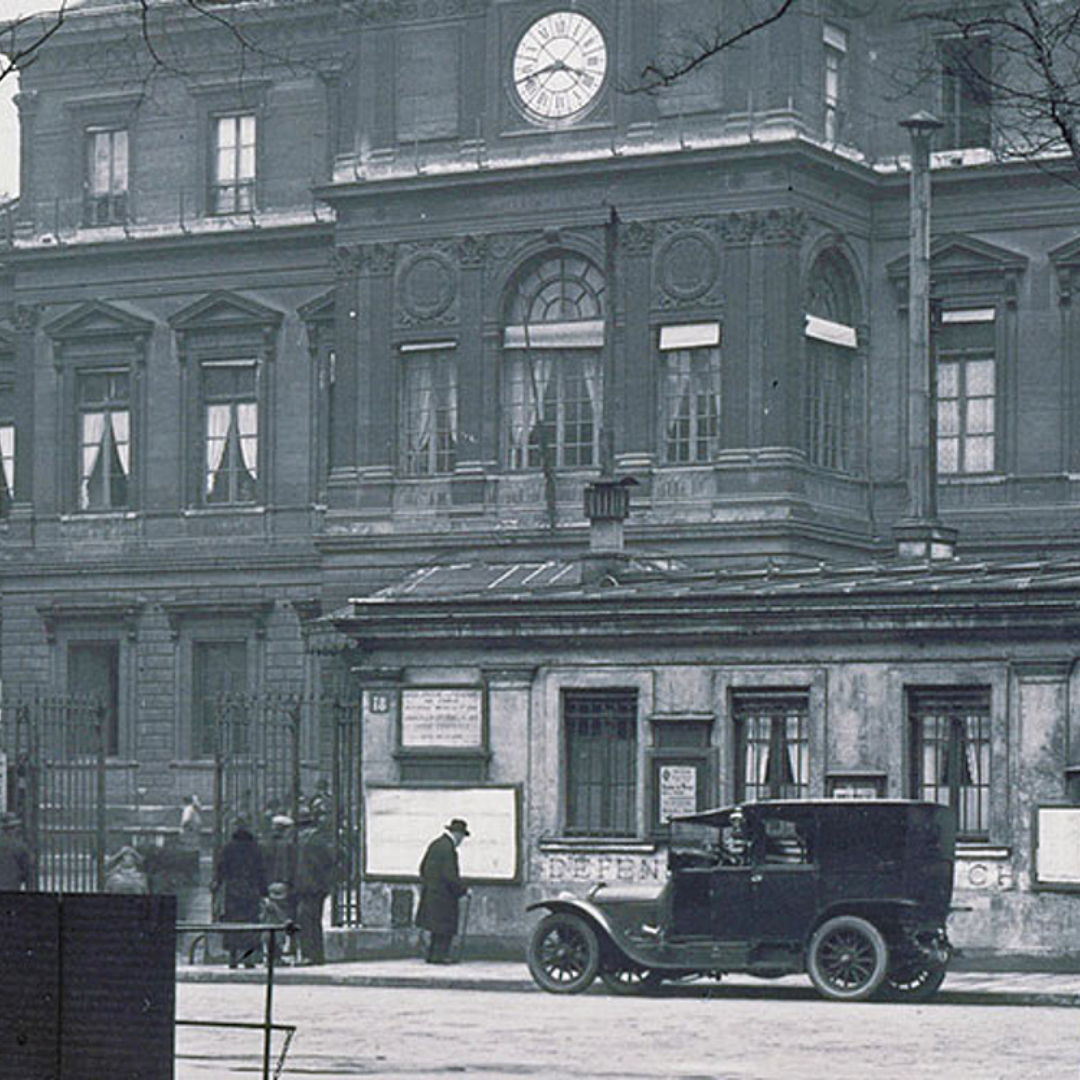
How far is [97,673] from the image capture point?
56312 millimetres

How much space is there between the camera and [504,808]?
108 ft

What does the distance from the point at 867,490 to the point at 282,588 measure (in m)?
10.7

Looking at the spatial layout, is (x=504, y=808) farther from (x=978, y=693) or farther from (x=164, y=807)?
(x=164, y=807)

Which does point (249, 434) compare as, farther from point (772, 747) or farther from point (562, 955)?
point (562, 955)

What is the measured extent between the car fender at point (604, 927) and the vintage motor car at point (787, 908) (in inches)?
0.5

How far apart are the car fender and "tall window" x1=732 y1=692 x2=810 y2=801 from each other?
4153mm

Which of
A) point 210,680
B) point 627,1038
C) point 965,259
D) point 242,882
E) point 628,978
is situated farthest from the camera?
point 210,680

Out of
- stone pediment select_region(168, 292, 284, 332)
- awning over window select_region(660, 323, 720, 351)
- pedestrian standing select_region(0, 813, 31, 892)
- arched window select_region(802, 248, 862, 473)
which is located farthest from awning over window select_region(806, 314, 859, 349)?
pedestrian standing select_region(0, 813, 31, 892)

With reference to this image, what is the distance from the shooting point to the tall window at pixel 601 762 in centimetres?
3250

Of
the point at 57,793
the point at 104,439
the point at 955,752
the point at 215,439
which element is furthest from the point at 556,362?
the point at 955,752

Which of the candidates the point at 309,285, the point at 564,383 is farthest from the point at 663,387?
the point at 309,285

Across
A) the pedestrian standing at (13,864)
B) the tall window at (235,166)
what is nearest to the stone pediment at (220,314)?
the tall window at (235,166)

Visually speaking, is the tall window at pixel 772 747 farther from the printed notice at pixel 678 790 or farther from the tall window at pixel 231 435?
the tall window at pixel 231 435

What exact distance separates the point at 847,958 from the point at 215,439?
30251mm
